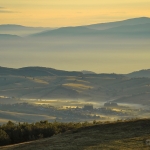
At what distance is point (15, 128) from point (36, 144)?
6458mm

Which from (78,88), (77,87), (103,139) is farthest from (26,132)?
(77,87)

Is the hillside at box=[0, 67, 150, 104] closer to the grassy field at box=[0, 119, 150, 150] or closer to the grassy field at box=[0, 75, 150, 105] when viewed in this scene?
the grassy field at box=[0, 75, 150, 105]

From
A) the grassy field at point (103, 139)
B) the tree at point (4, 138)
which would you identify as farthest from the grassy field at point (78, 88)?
the grassy field at point (103, 139)

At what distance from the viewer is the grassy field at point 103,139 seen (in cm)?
2516

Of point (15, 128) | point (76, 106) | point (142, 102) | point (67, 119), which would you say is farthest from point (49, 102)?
point (15, 128)

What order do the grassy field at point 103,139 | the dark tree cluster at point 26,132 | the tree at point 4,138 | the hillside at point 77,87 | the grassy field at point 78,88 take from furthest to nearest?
the hillside at point 77,87
the grassy field at point 78,88
the dark tree cluster at point 26,132
the tree at point 4,138
the grassy field at point 103,139

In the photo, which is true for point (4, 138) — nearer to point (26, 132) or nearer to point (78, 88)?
Result: point (26, 132)

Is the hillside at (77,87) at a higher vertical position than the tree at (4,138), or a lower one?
higher

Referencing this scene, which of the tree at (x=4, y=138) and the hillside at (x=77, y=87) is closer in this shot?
the tree at (x=4, y=138)

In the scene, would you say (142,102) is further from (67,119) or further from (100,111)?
(67,119)

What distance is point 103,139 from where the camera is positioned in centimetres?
2695

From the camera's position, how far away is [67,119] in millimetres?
114188

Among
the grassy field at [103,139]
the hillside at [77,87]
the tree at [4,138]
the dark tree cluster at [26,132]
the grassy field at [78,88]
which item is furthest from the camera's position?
the hillside at [77,87]

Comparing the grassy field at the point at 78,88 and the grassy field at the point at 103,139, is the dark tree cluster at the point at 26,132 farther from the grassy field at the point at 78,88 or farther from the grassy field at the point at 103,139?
the grassy field at the point at 78,88
